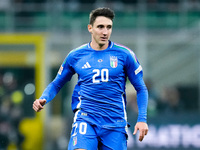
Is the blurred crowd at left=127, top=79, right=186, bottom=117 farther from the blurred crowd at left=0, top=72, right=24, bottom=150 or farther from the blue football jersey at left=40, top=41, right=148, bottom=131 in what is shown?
the blue football jersey at left=40, top=41, right=148, bottom=131

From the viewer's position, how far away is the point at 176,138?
13.4m

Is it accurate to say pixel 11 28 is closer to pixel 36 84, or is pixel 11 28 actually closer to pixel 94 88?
pixel 36 84

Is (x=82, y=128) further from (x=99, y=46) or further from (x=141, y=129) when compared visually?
(x=99, y=46)

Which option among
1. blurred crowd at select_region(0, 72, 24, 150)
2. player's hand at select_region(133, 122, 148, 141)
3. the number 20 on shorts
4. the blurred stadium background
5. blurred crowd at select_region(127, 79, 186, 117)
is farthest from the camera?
blurred crowd at select_region(127, 79, 186, 117)

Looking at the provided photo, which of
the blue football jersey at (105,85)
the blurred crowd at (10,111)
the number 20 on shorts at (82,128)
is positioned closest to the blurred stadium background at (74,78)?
the blurred crowd at (10,111)

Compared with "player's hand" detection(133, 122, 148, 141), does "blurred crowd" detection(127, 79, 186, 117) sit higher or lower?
lower

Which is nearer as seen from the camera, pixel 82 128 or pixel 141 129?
pixel 141 129

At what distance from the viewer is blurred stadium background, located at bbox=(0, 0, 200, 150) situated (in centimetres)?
1350

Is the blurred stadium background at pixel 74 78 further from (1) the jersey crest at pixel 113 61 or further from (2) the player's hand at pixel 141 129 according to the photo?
(2) the player's hand at pixel 141 129

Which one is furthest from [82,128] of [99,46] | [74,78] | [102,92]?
[74,78]

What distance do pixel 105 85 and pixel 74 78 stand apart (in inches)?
318

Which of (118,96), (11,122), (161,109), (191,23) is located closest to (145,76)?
(161,109)

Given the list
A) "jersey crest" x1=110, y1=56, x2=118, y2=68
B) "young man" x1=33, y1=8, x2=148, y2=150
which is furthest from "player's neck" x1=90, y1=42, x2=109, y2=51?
"jersey crest" x1=110, y1=56, x2=118, y2=68

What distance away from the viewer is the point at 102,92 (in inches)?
237
